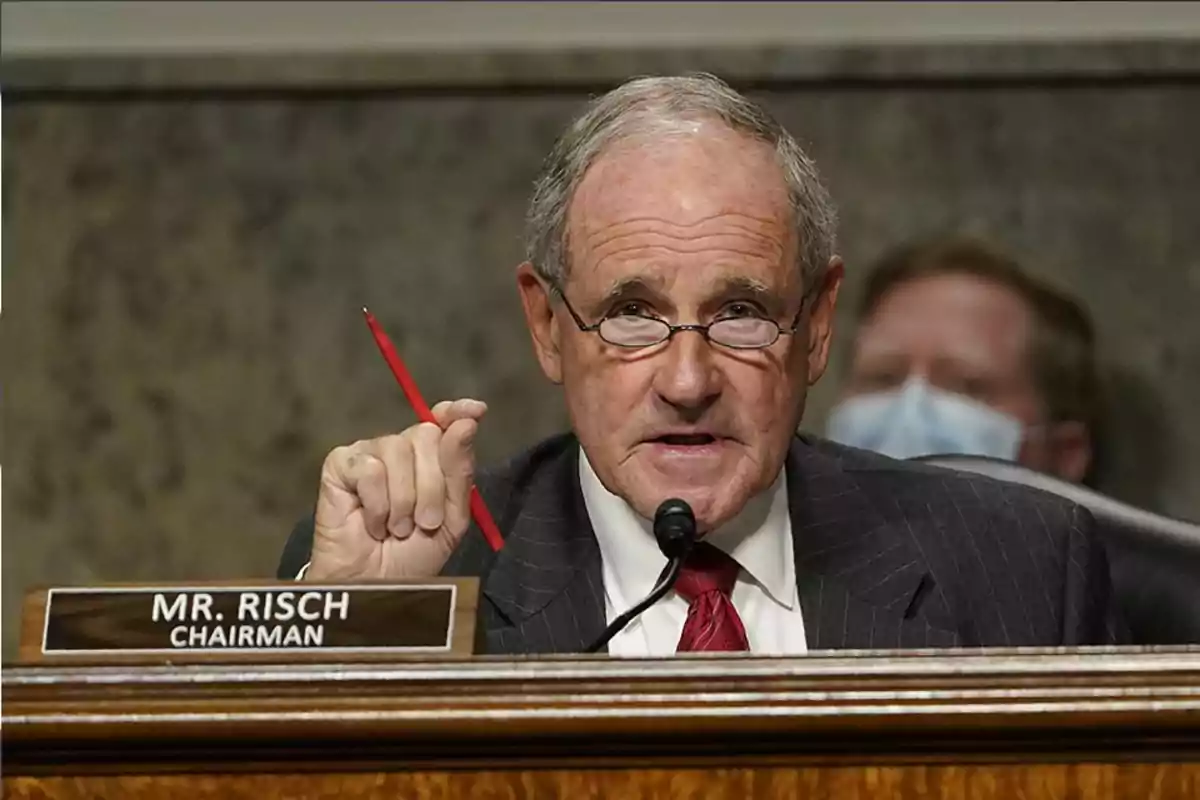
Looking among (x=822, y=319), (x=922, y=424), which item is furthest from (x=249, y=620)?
(x=922, y=424)

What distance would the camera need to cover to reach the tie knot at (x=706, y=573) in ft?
4.58

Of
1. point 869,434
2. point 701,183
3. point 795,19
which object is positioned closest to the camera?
point 701,183

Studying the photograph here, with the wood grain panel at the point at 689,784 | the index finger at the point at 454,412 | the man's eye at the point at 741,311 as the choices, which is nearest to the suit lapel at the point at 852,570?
the man's eye at the point at 741,311

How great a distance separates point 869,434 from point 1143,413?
44 cm

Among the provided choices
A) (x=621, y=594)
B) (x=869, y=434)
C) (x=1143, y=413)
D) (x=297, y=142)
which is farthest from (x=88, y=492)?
Answer: (x=1143, y=413)

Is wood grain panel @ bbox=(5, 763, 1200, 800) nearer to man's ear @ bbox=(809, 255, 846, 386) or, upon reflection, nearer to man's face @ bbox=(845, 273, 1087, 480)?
man's ear @ bbox=(809, 255, 846, 386)

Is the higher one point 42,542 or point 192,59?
point 192,59

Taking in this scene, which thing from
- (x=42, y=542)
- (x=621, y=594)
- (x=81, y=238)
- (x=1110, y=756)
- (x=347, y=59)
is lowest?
(x=1110, y=756)

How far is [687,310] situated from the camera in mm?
1365

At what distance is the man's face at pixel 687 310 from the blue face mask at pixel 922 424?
929mm

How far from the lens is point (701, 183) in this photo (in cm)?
140

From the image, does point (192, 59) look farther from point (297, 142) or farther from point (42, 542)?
point (42, 542)

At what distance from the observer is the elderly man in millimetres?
1298

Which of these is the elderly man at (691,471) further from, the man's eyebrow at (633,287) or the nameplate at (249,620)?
the nameplate at (249,620)
